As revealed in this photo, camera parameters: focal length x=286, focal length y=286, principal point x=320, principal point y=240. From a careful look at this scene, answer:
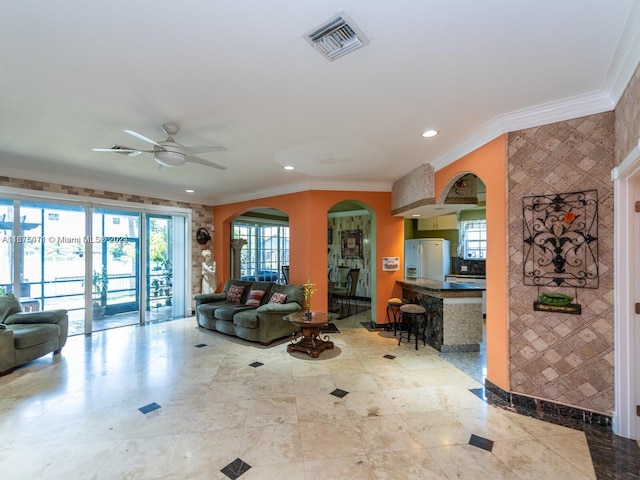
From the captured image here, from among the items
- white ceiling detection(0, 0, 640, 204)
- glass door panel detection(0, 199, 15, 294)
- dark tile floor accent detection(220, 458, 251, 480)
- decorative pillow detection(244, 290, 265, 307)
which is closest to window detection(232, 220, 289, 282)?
decorative pillow detection(244, 290, 265, 307)

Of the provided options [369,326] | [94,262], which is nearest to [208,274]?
[94,262]

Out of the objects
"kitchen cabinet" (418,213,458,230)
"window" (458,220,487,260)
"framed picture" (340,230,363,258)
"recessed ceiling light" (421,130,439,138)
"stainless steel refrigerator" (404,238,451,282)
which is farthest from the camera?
"framed picture" (340,230,363,258)

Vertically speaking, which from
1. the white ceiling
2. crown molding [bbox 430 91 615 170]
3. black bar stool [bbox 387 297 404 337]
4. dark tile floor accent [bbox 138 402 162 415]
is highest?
the white ceiling

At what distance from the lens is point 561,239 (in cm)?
243

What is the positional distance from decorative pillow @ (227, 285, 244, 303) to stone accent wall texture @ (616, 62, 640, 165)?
5284mm

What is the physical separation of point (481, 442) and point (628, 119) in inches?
99.1

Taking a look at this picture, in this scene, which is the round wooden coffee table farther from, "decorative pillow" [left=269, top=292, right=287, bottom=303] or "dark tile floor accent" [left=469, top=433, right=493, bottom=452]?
"dark tile floor accent" [left=469, top=433, right=493, bottom=452]

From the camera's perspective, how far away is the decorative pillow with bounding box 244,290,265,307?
16.8 feet

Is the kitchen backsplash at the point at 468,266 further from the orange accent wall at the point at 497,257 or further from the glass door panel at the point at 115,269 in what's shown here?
the glass door panel at the point at 115,269

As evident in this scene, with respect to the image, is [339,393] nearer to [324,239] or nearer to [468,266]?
[324,239]

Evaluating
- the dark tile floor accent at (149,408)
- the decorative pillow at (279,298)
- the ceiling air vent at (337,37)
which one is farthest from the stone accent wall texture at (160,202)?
the ceiling air vent at (337,37)

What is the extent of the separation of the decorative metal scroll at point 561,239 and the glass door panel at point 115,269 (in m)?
6.45

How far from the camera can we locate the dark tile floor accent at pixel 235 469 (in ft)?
6.06

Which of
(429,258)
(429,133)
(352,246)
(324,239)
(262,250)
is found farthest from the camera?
(262,250)
